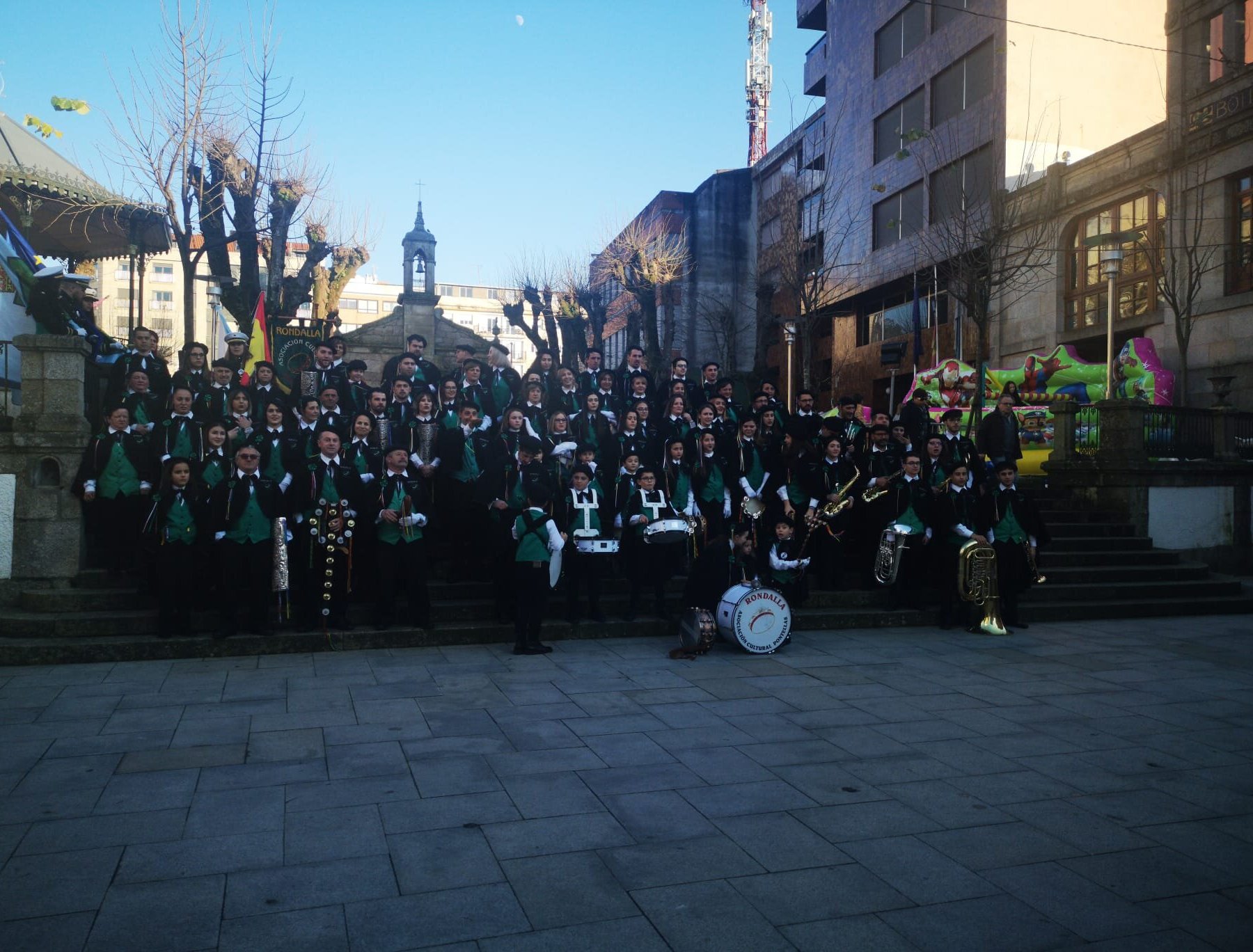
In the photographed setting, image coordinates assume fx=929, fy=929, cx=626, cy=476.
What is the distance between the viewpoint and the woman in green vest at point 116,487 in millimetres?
9734

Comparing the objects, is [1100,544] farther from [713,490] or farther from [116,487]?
[116,487]

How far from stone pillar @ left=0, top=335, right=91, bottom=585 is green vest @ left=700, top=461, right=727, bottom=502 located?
6.89 metres

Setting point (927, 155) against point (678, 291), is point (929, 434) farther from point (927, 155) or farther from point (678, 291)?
point (678, 291)

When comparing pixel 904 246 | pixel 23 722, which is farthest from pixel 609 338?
pixel 23 722

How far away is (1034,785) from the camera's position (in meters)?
5.64

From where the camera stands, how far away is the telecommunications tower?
64688 millimetres

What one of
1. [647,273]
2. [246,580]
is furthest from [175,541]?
[647,273]

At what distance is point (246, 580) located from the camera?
9.48 m

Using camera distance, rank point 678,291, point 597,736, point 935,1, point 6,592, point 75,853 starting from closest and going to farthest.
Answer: point 75,853 < point 597,736 < point 6,592 < point 935,1 < point 678,291

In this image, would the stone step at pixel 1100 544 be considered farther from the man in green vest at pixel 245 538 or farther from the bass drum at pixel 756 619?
the man in green vest at pixel 245 538

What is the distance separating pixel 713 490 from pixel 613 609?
1.86m

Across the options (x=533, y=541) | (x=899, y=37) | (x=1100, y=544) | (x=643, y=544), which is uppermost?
(x=899, y=37)

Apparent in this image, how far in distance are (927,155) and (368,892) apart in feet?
102

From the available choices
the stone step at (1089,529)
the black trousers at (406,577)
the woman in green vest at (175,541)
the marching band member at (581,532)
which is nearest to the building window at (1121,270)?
the stone step at (1089,529)
